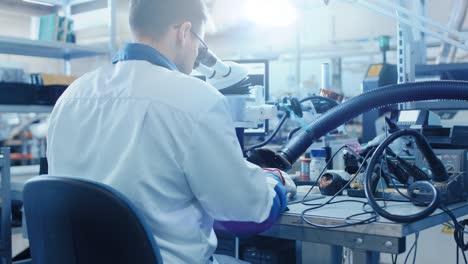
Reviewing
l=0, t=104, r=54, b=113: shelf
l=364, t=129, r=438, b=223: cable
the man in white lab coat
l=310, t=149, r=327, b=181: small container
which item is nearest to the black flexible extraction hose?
l=310, t=149, r=327, b=181: small container

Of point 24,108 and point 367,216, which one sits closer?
point 367,216

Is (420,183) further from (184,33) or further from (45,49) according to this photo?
(45,49)

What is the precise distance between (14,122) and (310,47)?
3.27m

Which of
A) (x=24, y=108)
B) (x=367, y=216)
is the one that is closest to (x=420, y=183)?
(x=367, y=216)

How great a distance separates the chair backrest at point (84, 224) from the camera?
873 mm

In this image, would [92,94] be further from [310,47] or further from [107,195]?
[310,47]

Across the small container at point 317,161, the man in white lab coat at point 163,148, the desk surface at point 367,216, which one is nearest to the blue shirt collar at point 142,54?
the man in white lab coat at point 163,148

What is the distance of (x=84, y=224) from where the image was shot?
3.04 feet

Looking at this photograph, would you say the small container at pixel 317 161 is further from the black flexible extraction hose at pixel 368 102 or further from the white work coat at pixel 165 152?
the white work coat at pixel 165 152

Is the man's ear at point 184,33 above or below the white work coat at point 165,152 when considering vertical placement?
above

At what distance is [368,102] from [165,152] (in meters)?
0.81

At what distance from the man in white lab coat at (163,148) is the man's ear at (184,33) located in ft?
0.11

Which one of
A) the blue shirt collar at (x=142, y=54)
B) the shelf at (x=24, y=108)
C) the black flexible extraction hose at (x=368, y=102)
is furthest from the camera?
the shelf at (x=24, y=108)

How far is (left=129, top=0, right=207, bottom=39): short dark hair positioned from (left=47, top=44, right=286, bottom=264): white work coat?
0.08 m
